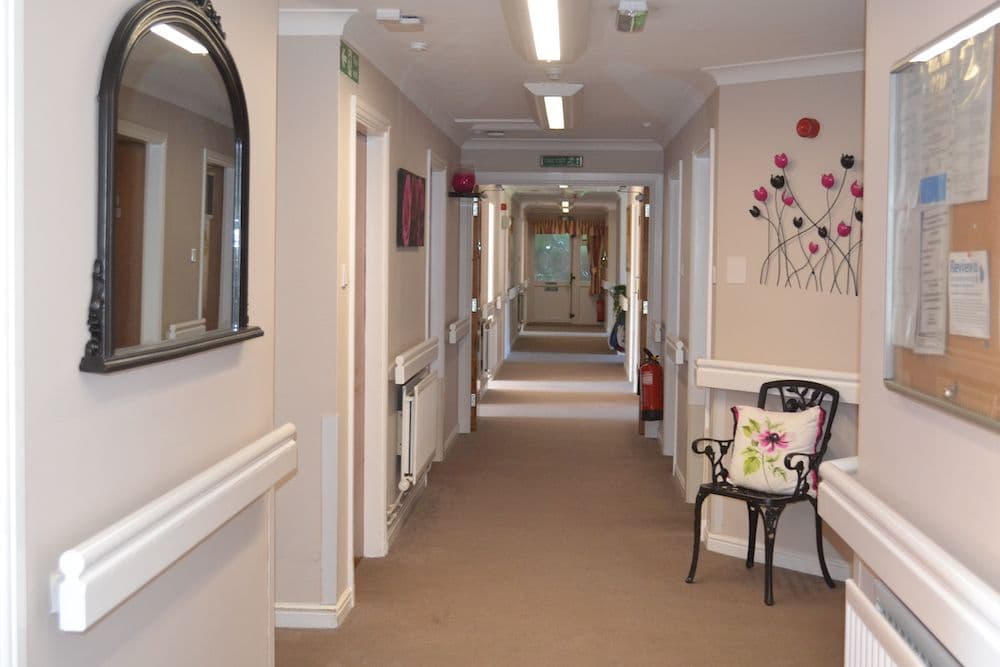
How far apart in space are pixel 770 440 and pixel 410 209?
90.6 inches

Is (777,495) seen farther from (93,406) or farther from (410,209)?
(93,406)

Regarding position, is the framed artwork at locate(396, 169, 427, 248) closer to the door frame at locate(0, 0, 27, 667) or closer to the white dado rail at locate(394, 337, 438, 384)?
the white dado rail at locate(394, 337, 438, 384)

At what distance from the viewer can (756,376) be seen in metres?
5.18

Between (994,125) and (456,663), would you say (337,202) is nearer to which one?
(456,663)

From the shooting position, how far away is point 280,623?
14.4ft

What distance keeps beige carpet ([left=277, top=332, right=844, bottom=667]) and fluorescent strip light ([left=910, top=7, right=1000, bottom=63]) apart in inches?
99.9

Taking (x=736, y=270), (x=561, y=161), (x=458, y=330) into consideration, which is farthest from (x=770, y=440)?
(x=561, y=161)

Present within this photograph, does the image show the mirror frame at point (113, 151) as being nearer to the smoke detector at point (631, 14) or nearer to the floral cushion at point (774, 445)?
the smoke detector at point (631, 14)

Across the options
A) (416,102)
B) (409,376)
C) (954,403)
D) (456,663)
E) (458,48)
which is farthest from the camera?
(416,102)

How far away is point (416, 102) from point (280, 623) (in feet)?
10.1

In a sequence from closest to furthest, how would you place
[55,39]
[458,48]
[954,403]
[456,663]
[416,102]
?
[55,39], [954,403], [456,663], [458,48], [416,102]

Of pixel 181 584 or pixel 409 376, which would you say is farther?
pixel 409 376

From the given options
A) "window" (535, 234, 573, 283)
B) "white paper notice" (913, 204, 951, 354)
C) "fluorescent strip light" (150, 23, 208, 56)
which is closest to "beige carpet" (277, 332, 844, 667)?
"white paper notice" (913, 204, 951, 354)

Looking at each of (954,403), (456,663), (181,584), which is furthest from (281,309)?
(954,403)
